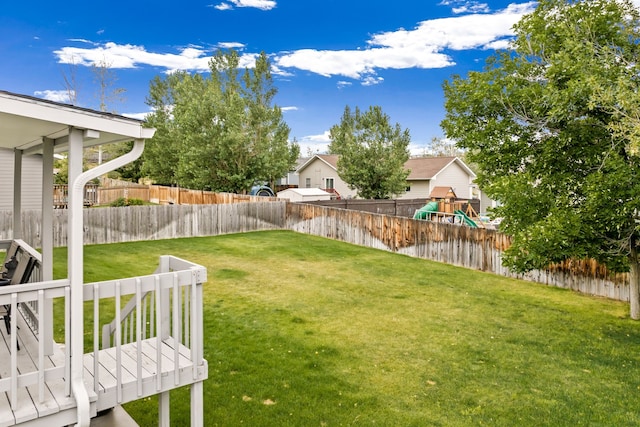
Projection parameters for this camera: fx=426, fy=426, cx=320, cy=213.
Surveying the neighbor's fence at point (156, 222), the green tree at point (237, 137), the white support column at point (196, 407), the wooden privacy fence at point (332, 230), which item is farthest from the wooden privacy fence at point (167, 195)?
the white support column at point (196, 407)

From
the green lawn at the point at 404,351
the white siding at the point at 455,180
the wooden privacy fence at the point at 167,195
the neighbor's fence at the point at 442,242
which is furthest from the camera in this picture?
the white siding at the point at 455,180

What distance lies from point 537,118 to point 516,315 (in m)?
3.93

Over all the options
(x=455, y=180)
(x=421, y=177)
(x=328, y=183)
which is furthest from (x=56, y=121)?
(x=328, y=183)

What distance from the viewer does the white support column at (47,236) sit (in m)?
3.96

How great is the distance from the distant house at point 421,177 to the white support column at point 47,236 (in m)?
27.3

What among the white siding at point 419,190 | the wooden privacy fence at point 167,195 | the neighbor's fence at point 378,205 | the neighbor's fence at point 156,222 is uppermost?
the white siding at point 419,190

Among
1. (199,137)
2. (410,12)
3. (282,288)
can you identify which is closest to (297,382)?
(282,288)

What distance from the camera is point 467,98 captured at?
872 cm

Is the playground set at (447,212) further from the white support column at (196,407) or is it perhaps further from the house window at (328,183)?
the white support column at (196,407)

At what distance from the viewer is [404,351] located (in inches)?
266

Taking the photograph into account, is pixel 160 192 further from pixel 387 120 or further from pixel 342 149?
pixel 387 120

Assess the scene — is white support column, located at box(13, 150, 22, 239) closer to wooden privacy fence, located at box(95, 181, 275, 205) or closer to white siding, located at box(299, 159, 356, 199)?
wooden privacy fence, located at box(95, 181, 275, 205)

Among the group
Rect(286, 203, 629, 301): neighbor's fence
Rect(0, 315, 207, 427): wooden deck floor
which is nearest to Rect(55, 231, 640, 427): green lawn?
Rect(286, 203, 629, 301): neighbor's fence

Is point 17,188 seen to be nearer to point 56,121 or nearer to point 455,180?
point 56,121
